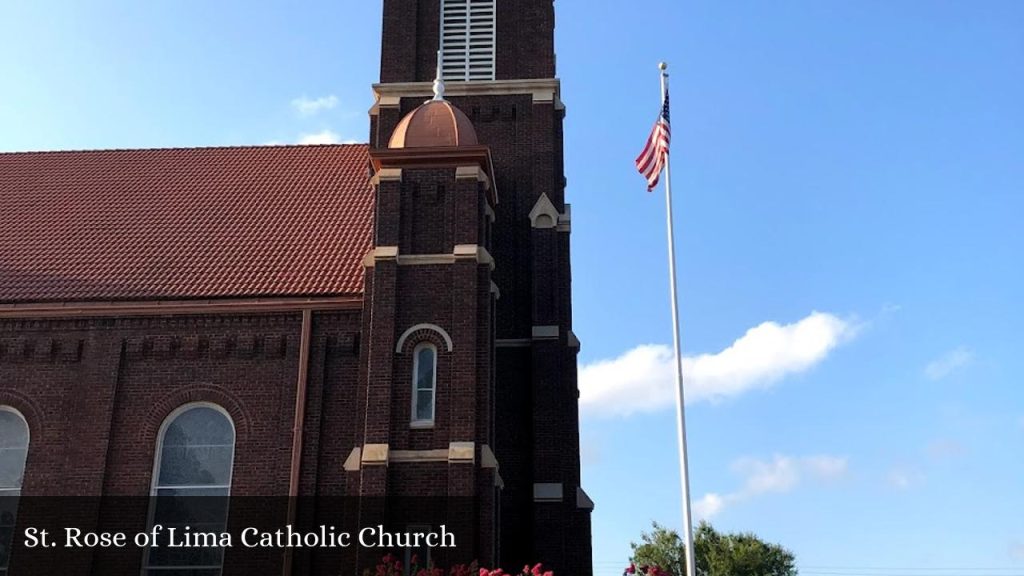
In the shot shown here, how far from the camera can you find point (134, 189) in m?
24.0

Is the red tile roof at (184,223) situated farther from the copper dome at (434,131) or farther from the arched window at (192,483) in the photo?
the copper dome at (434,131)

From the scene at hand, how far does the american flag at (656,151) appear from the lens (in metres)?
18.4

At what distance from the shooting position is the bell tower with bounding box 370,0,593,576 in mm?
19453

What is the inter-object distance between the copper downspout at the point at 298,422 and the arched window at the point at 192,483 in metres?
1.24

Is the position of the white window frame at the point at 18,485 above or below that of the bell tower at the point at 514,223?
below

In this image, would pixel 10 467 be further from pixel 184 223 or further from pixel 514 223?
pixel 514 223

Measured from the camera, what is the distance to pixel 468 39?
1003 inches

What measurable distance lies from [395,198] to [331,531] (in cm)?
573

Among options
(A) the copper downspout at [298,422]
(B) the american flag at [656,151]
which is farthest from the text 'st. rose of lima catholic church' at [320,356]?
(B) the american flag at [656,151]

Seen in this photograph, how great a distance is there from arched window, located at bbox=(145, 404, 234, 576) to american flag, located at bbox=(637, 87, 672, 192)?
8553 mm

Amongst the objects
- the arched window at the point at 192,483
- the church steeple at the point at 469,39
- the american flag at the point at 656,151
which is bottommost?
the arched window at the point at 192,483

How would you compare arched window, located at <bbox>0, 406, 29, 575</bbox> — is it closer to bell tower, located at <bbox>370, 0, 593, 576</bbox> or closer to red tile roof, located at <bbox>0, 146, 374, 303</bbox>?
red tile roof, located at <bbox>0, 146, 374, 303</bbox>

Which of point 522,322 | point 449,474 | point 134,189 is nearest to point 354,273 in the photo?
point 522,322

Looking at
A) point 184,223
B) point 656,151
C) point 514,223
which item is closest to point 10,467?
point 184,223
